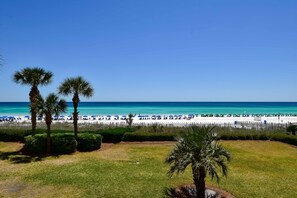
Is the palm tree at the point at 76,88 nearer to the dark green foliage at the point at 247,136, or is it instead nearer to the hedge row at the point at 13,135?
the hedge row at the point at 13,135

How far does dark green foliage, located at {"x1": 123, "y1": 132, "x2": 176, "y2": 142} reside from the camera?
32281 millimetres

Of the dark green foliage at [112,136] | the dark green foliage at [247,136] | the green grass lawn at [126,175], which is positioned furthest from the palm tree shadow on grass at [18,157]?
the dark green foliage at [247,136]

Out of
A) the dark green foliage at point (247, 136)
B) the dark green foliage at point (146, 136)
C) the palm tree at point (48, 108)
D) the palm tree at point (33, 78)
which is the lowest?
the dark green foliage at point (247, 136)

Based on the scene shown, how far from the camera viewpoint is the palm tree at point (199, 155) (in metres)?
14.1

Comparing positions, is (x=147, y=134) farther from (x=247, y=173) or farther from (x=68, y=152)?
(x=247, y=173)

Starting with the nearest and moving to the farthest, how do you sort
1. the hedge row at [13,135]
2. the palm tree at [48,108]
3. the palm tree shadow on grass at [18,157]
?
the palm tree shadow on grass at [18,157] → the palm tree at [48,108] → the hedge row at [13,135]

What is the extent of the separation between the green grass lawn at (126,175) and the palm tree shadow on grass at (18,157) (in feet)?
2.46

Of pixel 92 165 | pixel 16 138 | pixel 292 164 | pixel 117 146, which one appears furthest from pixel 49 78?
pixel 292 164

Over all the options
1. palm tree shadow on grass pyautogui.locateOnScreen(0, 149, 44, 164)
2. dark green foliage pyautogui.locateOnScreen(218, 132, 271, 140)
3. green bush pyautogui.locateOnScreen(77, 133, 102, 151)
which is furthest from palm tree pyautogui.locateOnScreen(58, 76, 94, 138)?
dark green foliage pyautogui.locateOnScreen(218, 132, 271, 140)

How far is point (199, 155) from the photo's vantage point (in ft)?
47.4

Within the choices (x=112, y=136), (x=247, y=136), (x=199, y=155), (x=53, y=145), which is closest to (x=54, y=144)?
(x=53, y=145)

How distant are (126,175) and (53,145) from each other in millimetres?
10207

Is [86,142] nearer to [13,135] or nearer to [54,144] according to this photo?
[54,144]

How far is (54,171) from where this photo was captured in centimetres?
2009
